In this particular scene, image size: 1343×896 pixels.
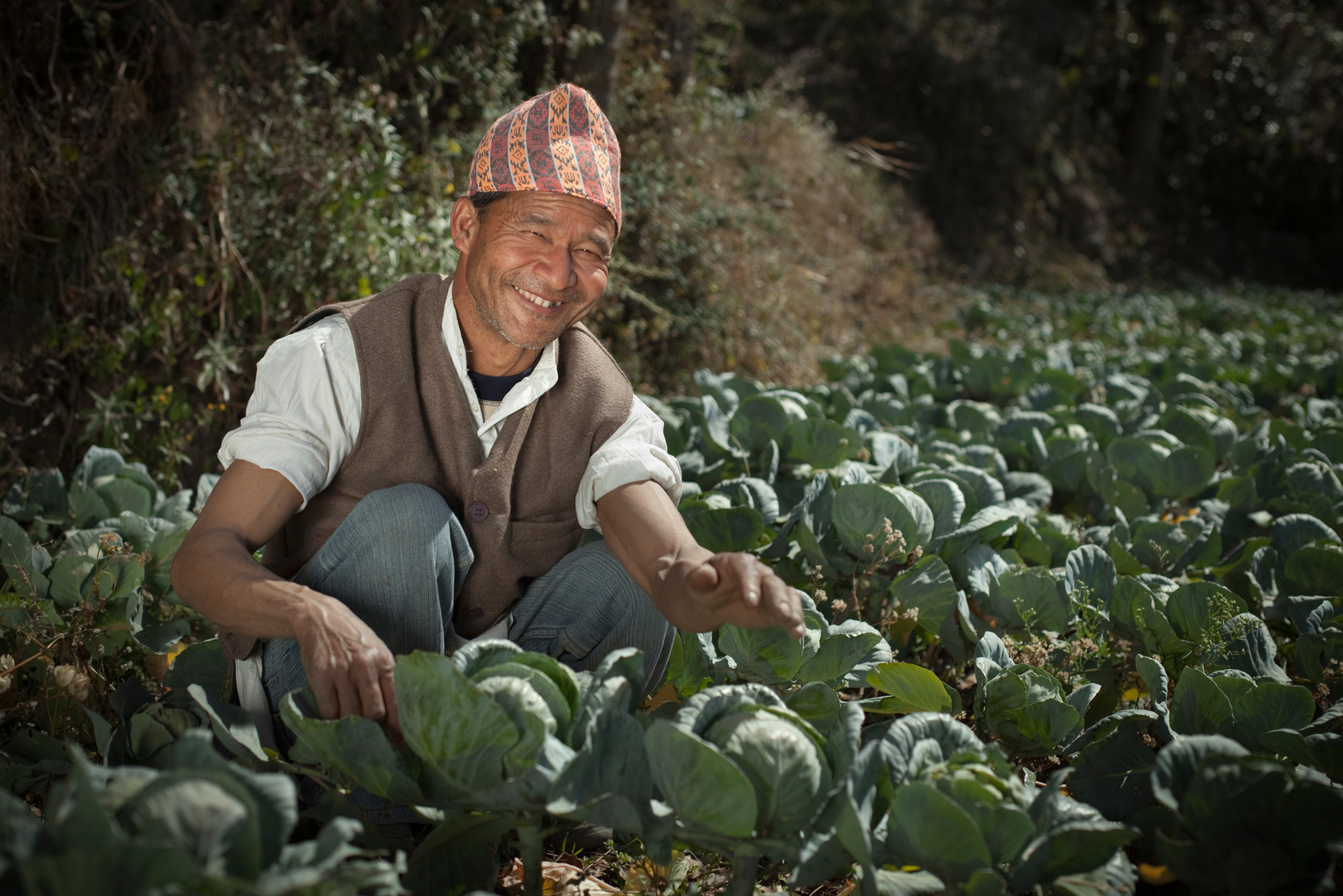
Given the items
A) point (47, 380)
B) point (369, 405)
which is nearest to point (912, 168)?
point (47, 380)

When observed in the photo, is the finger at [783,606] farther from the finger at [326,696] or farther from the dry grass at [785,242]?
the dry grass at [785,242]

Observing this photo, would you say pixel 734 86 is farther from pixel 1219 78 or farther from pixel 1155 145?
pixel 1219 78

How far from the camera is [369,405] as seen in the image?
1.58 metres

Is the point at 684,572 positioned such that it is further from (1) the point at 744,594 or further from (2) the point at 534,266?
(2) the point at 534,266

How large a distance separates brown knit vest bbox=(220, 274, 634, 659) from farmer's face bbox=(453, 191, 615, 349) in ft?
0.27

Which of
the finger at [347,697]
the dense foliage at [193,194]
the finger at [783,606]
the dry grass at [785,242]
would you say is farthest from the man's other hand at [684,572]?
the dry grass at [785,242]

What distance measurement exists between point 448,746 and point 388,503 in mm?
421

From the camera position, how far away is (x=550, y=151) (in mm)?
1669

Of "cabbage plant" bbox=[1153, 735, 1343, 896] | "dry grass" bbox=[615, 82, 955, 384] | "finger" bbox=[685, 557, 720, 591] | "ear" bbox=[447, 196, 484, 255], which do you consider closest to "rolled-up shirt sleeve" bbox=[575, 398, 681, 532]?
"finger" bbox=[685, 557, 720, 591]

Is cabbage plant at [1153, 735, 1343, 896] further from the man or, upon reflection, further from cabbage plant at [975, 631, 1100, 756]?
the man

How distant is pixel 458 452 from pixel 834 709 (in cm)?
76

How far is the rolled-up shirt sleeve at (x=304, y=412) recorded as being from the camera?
1.50 metres

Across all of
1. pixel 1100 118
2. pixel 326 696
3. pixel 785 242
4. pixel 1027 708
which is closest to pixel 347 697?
pixel 326 696

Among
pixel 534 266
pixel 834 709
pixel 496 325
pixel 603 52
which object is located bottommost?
pixel 834 709
